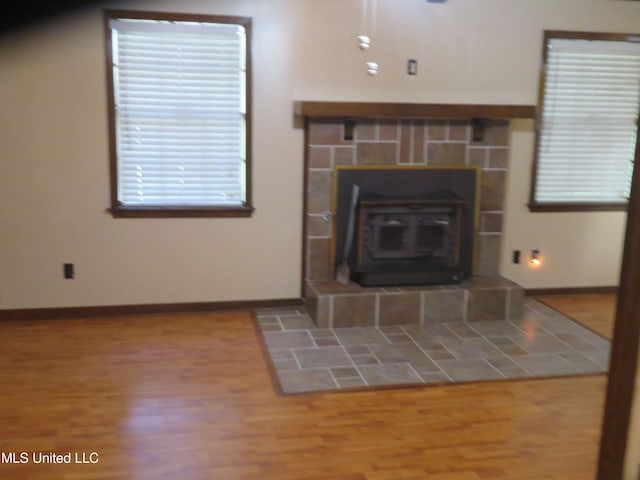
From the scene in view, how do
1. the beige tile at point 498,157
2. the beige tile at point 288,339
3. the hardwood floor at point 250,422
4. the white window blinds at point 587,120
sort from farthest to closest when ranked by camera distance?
the white window blinds at point 587,120
the beige tile at point 498,157
the beige tile at point 288,339
the hardwood floor at point 250,422

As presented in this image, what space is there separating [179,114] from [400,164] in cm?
162

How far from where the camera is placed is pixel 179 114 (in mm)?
4441

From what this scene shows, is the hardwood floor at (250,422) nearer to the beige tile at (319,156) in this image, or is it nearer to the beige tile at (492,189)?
the beige tile at (319,156)

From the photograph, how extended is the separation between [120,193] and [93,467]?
89.0 inches

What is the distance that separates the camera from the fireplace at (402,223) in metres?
4.58

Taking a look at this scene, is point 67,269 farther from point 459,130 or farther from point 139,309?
point 459,130

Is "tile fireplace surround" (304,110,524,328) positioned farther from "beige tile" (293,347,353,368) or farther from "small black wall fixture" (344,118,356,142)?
"beige tile" (293,347,353,368)

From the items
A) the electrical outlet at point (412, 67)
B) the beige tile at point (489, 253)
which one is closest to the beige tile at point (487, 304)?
the beige tile at point (489, 253)

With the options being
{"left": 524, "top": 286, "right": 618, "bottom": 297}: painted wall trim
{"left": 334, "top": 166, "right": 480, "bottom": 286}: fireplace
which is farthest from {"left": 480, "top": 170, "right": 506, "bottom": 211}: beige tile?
{"left": 524, "top": 286, "right": 618, "bottom": 297}: painted wall trim

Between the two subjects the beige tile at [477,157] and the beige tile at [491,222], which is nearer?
the beige tile at [477,157]

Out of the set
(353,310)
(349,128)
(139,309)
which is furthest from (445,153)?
(139,309)

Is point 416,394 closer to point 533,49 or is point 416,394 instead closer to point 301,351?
point 301,351

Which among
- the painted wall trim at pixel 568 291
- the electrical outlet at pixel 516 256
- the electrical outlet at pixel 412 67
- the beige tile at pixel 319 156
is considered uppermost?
the electrical outlet at pixel 412 67

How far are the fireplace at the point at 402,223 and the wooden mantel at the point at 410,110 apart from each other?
16.5 inches
